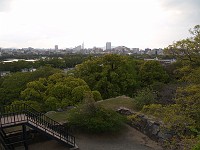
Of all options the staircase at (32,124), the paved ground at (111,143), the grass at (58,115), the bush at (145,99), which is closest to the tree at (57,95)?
the grass at (58,115)

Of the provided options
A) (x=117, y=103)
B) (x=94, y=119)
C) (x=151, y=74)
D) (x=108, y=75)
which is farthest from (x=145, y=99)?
(x=151, y=74)

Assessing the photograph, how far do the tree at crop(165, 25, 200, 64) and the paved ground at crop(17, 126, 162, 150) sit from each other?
19.1 ft

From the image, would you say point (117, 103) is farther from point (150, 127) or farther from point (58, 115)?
point (58, 115)

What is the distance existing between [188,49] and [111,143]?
742 cm

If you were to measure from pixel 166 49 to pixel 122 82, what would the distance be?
12.9 m

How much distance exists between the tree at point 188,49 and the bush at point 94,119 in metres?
5.51

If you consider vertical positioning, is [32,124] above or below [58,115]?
above

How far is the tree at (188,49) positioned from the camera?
13.1 m

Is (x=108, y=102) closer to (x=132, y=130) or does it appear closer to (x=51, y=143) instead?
(x=132, y=130)

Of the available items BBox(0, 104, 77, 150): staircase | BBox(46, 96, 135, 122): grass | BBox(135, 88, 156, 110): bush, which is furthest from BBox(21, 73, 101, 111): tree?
BBox(135, 88, 156, 110): bush

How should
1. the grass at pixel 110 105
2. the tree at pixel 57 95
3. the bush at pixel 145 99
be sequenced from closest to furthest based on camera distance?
the grass at pixel 110 105
the tree at pixel 57 95
the bush at pixel 145 99

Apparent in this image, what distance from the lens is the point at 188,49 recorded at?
44.2 feet

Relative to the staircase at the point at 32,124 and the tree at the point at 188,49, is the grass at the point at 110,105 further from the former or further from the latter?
the tree at the point at 188,49

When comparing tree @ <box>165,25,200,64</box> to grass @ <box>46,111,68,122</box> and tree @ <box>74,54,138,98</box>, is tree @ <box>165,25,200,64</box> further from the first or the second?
tree @ <box>74,54,138,98</box>
